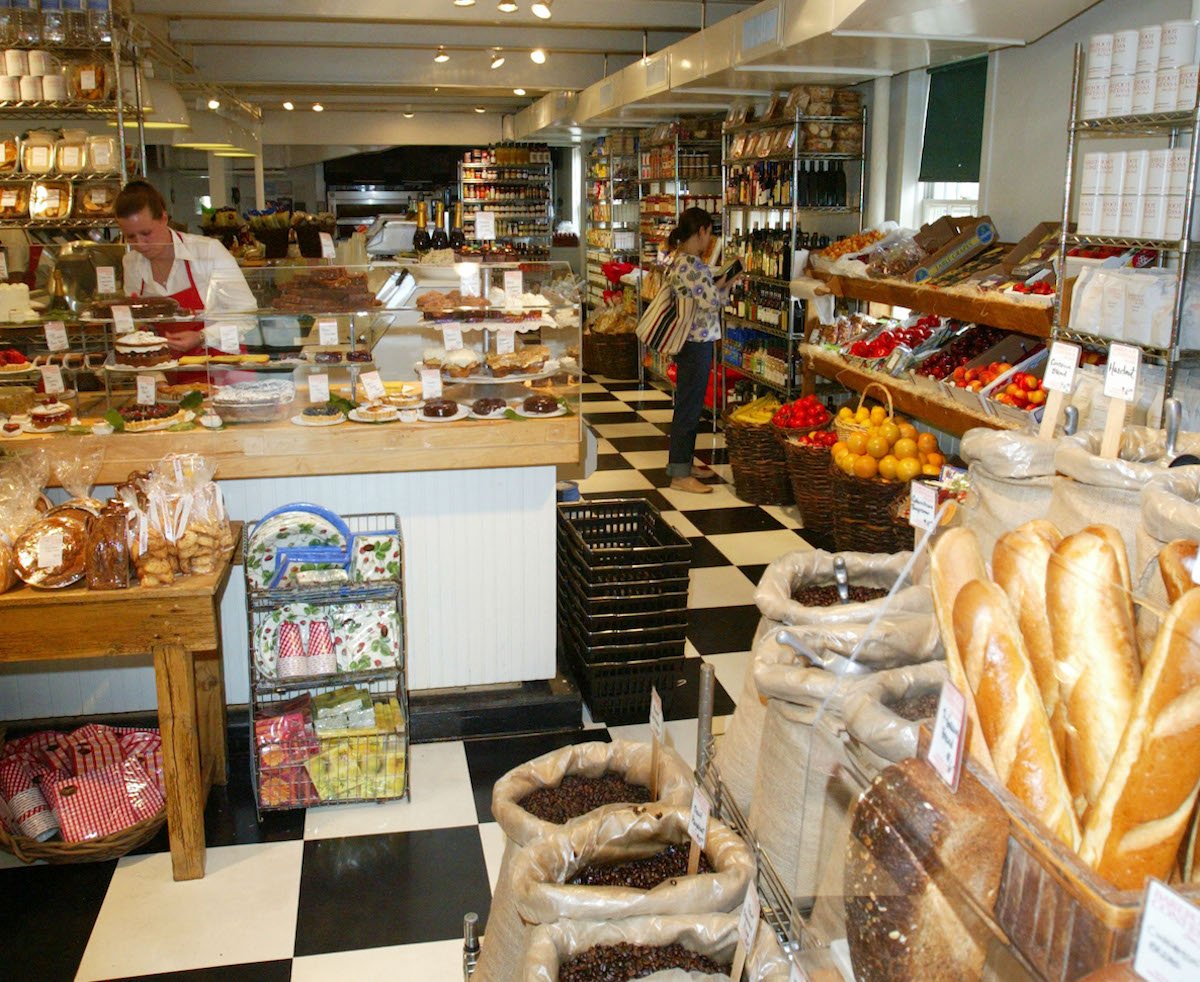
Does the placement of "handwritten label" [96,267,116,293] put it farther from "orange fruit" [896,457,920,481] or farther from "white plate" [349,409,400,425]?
"orange fruit" [896,457,920,481]

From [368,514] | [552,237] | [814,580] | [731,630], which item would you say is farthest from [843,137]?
[552,237]

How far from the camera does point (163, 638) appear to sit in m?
2.76

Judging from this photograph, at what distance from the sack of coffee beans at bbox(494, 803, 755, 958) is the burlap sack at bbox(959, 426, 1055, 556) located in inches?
29.2

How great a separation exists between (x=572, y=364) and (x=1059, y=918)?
10.1 feet

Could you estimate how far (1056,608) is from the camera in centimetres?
A: 110

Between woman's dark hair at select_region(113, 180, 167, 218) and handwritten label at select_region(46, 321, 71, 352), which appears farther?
woman's dark hair at select_region(113, 180, 167, 218)

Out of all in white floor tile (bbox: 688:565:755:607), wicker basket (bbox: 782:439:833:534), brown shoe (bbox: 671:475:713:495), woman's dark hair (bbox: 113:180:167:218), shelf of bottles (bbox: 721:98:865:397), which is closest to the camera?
woman's dark hair (bbox: 113:180:167:218)

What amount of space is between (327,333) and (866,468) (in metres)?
2.60

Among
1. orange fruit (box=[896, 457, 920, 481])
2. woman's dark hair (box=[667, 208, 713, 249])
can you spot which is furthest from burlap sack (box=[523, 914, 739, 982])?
woman's dark hair (box=[667, 208, 713, 249])

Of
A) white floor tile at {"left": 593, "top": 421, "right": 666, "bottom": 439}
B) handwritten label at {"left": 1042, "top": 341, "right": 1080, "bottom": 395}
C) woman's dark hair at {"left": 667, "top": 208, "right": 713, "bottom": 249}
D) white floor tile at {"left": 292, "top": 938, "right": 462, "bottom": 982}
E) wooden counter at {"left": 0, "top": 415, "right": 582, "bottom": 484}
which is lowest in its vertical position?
white floor tile at {"left": 292, "top": 938, "right": 462, "bottom": 982}

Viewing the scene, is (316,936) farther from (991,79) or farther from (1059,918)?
(991,79)

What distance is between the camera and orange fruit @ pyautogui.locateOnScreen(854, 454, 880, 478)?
508 cm

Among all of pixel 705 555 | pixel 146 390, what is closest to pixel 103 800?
pixel 146 390

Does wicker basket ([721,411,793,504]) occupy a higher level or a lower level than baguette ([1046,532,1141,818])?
lower
